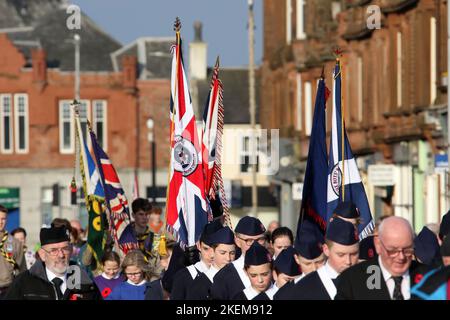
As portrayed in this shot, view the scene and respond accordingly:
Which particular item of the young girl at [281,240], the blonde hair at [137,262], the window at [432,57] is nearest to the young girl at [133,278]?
the blonde hair at [137,262]

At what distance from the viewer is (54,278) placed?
1273cm

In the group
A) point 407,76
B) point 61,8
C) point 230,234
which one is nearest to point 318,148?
point 230,234

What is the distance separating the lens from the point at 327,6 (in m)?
53.0

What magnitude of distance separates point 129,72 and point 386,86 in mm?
39430

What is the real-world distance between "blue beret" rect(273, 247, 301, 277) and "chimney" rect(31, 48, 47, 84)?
66803 mm

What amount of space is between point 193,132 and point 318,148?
1311 mm

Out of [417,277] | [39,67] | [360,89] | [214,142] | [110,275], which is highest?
[39,67]

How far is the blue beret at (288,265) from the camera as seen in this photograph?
12109 millimetres

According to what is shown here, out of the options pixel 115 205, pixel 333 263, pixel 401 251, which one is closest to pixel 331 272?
pixel 333 263

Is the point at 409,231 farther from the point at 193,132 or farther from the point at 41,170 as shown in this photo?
the point at 41,170

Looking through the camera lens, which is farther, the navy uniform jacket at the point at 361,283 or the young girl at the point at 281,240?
the young girl at the point at 281,240

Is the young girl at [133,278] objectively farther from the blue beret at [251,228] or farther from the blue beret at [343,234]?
the blue beret at [343,234]

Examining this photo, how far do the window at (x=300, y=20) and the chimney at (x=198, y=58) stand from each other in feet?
84.4

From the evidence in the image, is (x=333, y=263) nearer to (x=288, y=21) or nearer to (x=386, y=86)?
(x=386, y=86)
